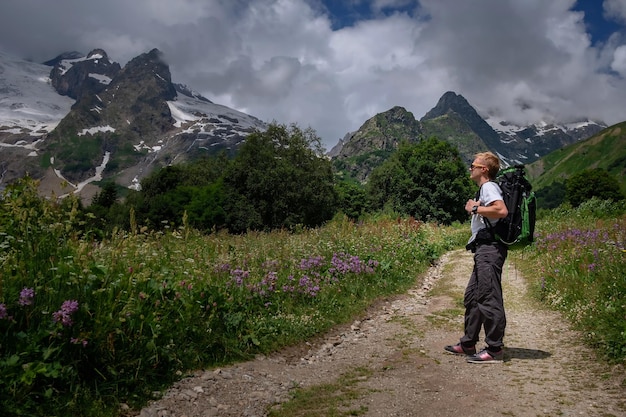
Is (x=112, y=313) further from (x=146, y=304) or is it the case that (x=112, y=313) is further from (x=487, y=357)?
(x=487, y=357)

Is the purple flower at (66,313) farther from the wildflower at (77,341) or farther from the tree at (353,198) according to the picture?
the tree at (353,198)

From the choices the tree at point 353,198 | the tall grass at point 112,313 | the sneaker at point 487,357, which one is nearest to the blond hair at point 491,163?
the sneaker at point 487,357

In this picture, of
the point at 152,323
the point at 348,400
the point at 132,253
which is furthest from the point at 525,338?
the point at 132,253

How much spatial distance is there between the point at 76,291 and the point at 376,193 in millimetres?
94024

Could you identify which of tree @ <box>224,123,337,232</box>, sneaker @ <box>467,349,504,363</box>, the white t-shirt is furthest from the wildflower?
tree @ <box>224,123,337,232</box>

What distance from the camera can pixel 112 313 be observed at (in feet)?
16.0

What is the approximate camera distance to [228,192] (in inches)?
2569

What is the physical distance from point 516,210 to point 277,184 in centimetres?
5574

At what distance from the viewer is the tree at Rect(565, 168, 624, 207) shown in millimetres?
103625

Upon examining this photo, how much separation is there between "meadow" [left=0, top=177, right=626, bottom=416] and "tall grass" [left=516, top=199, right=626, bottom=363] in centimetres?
3

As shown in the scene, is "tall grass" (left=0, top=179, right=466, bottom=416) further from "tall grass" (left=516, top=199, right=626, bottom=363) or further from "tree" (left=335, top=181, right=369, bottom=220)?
"tree" (left=335, top=181, right=369, bottom=220)

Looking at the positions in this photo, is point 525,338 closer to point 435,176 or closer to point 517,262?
point 517,262

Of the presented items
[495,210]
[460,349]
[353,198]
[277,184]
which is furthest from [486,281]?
[353,198]

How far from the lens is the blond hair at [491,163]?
6.64m
